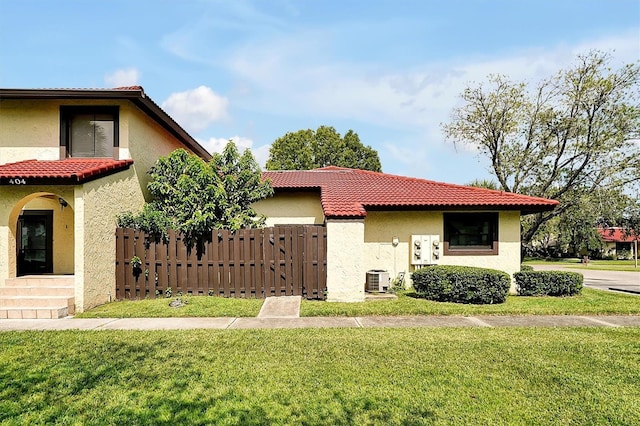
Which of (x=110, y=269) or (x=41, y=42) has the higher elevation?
(x=41, y=42)

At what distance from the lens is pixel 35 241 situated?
10930 millimetres

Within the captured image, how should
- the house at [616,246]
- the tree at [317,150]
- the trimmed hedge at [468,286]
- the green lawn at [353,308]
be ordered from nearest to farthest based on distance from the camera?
the green lawn at [353,308], the trimmed hedge at [468,286], the tree at [317,150], the house at [616,246]

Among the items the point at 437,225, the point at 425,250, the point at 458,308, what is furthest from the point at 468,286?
the point at 437,225

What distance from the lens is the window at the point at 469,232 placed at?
11.8 meters

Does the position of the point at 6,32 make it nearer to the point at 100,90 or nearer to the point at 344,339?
the point at 100,90

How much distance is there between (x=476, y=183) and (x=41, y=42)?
169 ft

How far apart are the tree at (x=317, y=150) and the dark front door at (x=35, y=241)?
106 ft

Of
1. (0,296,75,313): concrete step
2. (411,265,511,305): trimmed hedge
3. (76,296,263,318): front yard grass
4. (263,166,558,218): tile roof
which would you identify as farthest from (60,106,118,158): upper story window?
(411,265,511,305): trimmed hedge

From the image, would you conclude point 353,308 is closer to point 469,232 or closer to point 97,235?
point 469,232

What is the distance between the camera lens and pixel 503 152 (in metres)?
20.8

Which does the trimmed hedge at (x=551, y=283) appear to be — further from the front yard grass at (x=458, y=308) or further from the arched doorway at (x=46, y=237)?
the arched doorway at (x=46, y=237)

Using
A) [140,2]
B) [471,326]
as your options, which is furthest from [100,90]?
[471,326]

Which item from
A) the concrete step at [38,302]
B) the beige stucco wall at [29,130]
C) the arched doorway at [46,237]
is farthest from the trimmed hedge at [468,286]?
the beige stucco wall at [29,130]

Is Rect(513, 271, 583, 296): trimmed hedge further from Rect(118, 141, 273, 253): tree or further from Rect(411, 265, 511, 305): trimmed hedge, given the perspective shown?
Rect(118, 141, 273, 253): tree
